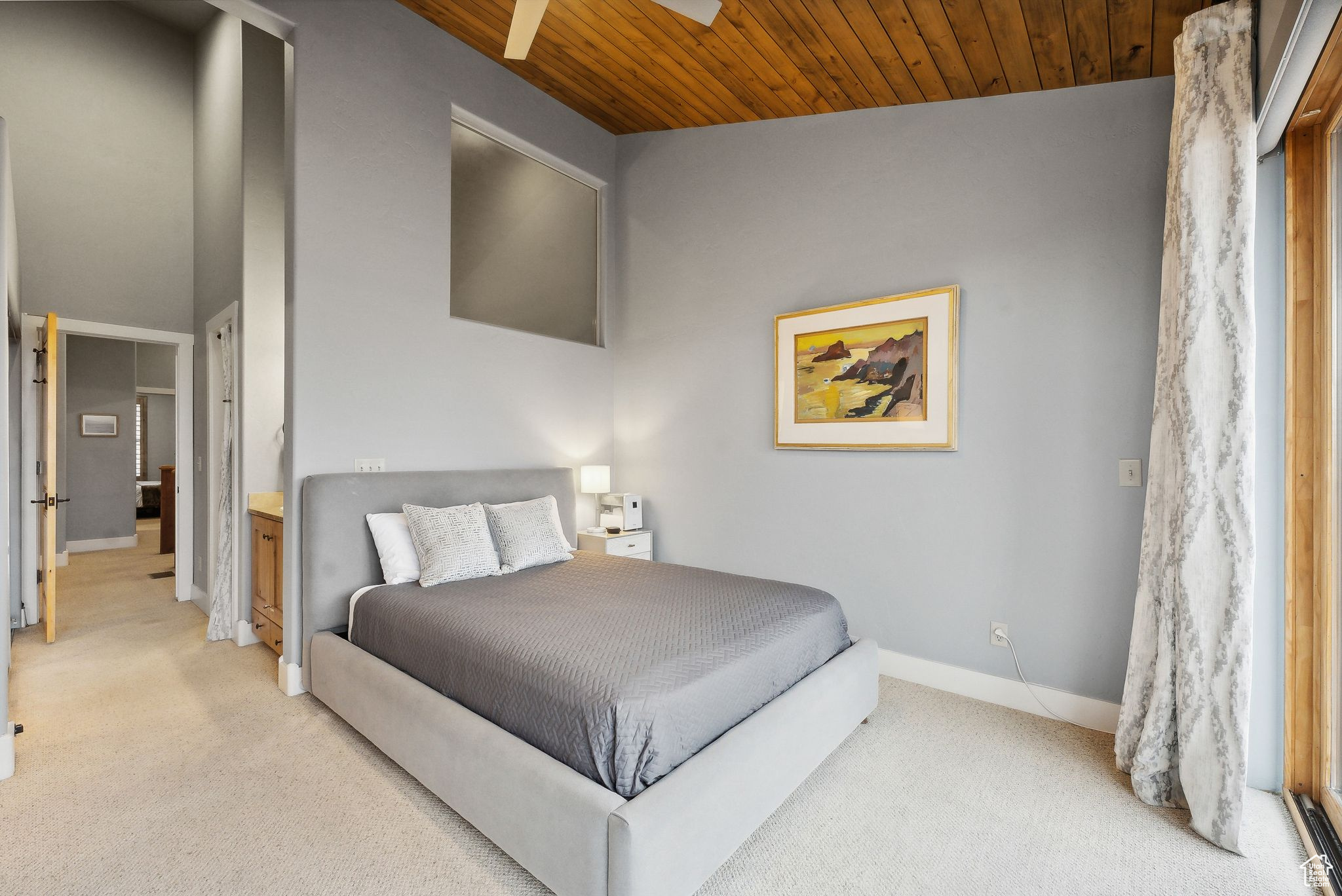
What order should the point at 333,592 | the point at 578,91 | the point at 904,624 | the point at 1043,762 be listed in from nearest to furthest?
the point at 1043,762, the point at 333,592, the point at 904,624, the point at 578,91

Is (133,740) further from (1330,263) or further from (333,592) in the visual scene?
(1330,263)

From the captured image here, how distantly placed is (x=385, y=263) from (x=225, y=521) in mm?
2063

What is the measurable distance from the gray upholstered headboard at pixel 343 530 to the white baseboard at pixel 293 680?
9 cm

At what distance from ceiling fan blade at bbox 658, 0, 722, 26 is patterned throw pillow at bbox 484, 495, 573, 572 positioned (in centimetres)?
229

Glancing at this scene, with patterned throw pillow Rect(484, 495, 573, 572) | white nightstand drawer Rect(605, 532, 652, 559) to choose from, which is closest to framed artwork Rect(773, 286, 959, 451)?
white nightstand drawer Rect(605, 532, 652, 559)

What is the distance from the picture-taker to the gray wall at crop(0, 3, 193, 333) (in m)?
4.25

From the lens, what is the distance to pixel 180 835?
6.02 feet

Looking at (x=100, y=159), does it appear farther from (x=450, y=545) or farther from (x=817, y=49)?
(x=817, y=49)

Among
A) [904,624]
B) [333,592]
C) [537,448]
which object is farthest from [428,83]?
[904,624]

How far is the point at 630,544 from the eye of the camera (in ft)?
12.9

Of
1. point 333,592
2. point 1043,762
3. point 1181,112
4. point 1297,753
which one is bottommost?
point 1043,762

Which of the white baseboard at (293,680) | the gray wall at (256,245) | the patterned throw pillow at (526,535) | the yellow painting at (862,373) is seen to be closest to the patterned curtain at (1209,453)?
the yellow painting at (862,373)

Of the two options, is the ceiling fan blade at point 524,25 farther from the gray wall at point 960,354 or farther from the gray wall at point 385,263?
the gray wall at point 960,354

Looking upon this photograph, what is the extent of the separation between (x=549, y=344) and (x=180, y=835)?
2878mm
